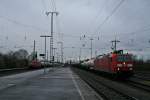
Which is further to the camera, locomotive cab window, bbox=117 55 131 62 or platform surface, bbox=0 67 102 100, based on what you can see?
locomotive cab window, bbox=117 55 131 62

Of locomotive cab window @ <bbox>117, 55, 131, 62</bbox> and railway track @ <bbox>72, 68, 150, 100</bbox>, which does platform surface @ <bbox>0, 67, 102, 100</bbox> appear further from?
locomotive cab window @ <bbox>117, 55, 131, 62</bbox>

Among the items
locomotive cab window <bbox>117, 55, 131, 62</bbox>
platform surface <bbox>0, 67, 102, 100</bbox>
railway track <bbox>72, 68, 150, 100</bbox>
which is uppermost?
locomotive cab window <bbox>117, 55, 131, 62</bbox>

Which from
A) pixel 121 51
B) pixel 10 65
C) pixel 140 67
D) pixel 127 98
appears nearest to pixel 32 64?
pixel 10 65

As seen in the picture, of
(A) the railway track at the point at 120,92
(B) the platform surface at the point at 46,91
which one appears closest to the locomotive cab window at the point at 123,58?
(A) the railway track at the point at 120,92

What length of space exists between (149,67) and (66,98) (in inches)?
2869

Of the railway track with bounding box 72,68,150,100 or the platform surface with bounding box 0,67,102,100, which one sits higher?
the platform surface with bounding box 0,67,102,100

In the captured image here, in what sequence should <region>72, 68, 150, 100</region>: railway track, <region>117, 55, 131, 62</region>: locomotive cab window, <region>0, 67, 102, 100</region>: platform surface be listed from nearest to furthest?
<region>0, 67, 102, 100</region>: platform surface < <region>72, 68, 150, 100</region>: railway track < <region>117, 55, 131, 62</region>: locomotive cab window

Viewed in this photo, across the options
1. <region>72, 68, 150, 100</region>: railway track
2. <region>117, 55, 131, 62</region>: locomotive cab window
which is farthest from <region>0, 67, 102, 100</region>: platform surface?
<region>117, 55, 131, 62</region>: locomotive cab window

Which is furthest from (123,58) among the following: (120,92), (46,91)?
(46,91)

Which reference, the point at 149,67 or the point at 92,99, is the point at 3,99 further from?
the point at 149,67

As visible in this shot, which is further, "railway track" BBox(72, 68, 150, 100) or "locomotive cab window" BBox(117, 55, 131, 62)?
"locomotive cab window" BBox(117, 55, 131, 62)

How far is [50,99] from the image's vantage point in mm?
16812

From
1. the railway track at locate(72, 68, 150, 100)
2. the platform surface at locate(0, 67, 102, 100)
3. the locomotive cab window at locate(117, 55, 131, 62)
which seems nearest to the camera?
the platform surface at locate(0, 67, 102, 100)

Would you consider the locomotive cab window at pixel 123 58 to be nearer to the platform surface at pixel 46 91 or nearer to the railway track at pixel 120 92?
the railway track at pixel 120 92
